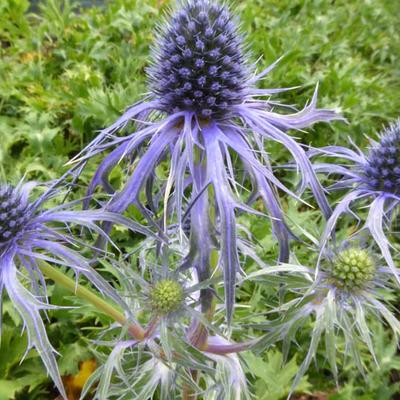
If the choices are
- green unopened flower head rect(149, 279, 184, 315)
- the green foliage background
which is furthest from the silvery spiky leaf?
the green foliage background

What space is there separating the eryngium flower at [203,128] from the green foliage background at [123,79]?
0.76 m

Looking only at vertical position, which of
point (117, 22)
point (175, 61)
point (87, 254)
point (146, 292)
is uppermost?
point (175, 61)

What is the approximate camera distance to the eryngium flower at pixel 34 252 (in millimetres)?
592

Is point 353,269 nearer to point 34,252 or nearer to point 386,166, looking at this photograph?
point 386,166

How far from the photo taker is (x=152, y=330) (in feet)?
2.92

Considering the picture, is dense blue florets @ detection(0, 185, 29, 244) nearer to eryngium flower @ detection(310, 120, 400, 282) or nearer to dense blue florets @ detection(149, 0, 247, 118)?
dense blue florets @ detection(149, 0, 247, 118)

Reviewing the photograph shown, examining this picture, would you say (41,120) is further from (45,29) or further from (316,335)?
(316,335)

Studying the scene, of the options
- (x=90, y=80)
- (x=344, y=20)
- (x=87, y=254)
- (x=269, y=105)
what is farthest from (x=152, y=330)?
(x=344, y=20)

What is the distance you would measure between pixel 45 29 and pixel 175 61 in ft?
6.43

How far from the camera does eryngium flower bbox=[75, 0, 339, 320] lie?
657mm

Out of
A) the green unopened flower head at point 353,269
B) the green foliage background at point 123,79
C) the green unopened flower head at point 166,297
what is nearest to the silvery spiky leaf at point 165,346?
the green unopened flower head at point 166,297

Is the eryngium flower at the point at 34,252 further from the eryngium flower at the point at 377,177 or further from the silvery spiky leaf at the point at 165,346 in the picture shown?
the eryngium flower at the point at 377,177

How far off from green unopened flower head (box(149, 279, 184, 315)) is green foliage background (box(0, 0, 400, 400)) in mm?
545

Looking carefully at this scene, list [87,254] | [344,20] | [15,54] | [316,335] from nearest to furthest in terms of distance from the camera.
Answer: [316,335], [87,254], [15,54], [344,20]
